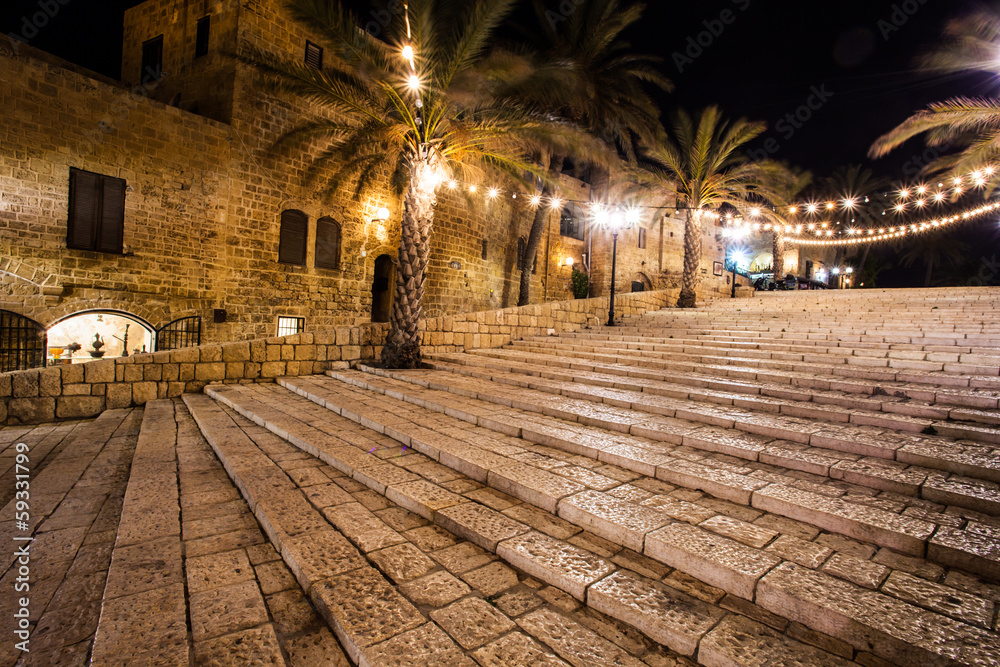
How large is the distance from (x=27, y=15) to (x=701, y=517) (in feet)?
64.0

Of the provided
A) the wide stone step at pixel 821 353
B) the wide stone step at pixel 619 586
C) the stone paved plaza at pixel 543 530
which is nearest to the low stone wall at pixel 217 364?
the stone paved plaza at pixel 543 530

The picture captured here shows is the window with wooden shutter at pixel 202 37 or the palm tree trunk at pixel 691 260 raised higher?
the window with wooden shutter at pixel 202 37

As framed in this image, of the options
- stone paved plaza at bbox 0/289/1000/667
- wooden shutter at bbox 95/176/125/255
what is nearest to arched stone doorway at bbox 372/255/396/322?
wooden shutter at bbox 95/176/125/255

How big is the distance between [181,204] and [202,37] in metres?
5.91

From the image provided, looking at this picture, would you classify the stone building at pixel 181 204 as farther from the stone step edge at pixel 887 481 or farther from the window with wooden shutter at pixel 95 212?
the stone step edge at pixel 887 481

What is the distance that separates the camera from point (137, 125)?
10.6 metres

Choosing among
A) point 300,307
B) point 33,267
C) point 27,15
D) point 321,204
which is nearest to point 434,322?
point 300,307

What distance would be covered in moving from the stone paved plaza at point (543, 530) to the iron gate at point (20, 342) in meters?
5.55

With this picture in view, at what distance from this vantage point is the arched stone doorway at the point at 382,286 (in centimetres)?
1678

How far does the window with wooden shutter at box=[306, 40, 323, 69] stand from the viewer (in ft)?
45.4

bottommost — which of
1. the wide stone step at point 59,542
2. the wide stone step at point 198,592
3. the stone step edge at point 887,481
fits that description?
the wide stone step at point 59,542

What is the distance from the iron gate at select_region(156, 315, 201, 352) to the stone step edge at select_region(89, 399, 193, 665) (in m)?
6.97

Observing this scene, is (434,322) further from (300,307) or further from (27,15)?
(27,15)

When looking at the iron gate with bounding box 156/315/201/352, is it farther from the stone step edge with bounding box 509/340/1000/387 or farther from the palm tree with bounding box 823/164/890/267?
the palm tree with bounding box 823/164/890/267
